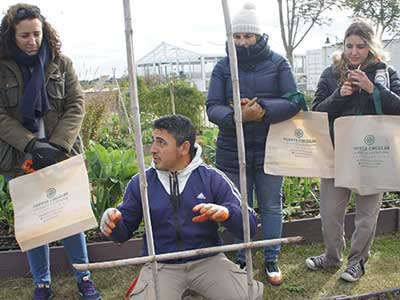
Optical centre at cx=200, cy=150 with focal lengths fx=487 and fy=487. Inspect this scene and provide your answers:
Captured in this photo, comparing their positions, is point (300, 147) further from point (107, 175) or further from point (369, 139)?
point (107, 175)

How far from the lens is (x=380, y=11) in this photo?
30.6 ft

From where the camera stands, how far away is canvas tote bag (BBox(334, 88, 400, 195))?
2584 millimetres

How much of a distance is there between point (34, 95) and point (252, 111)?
112cm

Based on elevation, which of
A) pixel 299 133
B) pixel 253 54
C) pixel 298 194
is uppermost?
pixel 253 54

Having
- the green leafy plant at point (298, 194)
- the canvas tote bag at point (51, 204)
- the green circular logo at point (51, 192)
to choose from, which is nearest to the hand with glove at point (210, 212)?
the canvas tote bag at point (51, 204)

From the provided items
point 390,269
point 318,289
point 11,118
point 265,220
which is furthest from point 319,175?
point 11,118

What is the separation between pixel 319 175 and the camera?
2.76 meters

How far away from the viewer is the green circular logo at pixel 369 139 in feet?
8.53

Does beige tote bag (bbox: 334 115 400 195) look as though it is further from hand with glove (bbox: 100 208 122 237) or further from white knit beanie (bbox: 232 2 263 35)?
hand with glove (bbox: 100 208 122 237)

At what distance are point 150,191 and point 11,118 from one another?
0.87m

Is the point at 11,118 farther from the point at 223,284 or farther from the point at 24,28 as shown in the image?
the point at 223,284

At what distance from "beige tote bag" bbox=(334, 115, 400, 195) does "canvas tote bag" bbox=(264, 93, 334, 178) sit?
98 millimetres

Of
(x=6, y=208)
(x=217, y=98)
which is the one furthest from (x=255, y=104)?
(x=6, y=208)

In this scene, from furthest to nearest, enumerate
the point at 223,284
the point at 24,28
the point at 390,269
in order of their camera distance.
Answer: the point at 390,269, the point at 24,28, the point at 223,284
